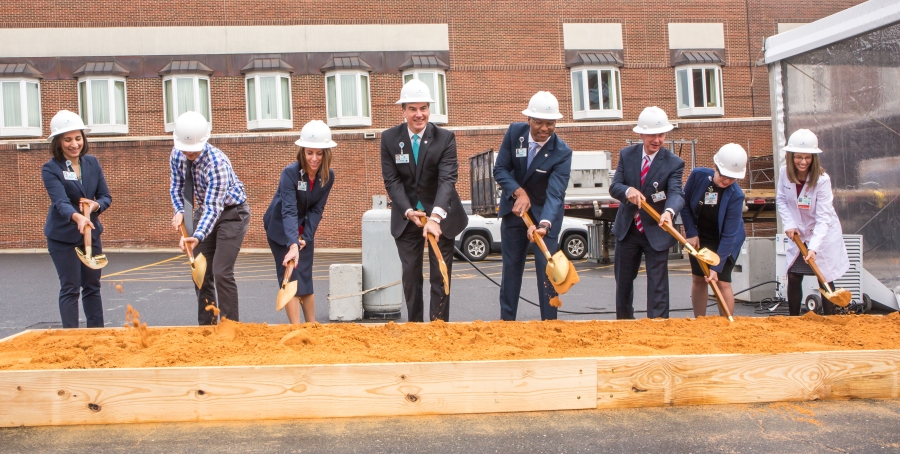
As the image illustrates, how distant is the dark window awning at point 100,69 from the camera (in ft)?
78.3

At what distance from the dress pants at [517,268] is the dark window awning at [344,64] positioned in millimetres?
18498

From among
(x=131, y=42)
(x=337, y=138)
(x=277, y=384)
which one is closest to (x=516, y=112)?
(x=337, y=138)

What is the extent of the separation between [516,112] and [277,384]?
2158 centimetres

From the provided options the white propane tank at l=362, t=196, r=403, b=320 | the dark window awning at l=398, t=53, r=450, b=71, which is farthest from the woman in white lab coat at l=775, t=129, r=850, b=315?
the dark window awning at l=398, t=53, r=450, b=71

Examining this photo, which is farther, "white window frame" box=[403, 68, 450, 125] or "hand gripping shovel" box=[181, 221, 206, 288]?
"white window frame" box=[403, 68, 450, 125]

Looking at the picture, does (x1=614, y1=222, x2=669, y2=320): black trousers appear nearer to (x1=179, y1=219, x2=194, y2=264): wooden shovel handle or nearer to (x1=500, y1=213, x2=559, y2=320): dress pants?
(x1=500, y1=213, x2=559, y2=320): dress pants

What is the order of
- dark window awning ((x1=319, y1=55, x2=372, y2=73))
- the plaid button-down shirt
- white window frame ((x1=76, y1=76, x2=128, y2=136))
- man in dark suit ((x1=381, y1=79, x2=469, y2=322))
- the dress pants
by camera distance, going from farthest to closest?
dark window awning ((x1=319, y1=55, x2=372, y2=73)) < white window frame ((x1=76, y1=76, x2=128, y2=136)) < the dress pants < man in dark suit ((x1=381, y1=79, x2=469, y2=322)) < the plaid button-down shirt

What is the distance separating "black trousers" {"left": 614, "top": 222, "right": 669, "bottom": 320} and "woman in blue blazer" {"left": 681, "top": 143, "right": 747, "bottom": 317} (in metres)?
0.41

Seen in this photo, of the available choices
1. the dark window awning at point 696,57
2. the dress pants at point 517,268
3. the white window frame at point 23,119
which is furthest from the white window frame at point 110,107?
the dress pants at point 517,268

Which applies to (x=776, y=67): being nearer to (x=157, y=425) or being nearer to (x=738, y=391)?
(x=738, y=391)

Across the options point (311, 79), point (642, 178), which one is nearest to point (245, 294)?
point (642, 178)

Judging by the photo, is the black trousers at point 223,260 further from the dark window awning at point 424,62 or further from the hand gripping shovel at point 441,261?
the dark window awning at point 424,62

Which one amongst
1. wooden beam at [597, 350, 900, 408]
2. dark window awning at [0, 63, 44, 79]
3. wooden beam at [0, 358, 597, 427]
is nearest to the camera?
wooden beam at [0, 358, 597, 427]

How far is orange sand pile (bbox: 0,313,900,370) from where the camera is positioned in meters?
4.82
